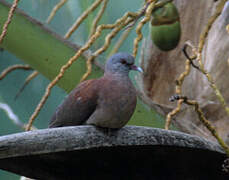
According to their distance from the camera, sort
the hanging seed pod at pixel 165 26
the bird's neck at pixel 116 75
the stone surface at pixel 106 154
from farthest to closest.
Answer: the hanging seed pod at pixel 165 26, the bird's neck at pixel 116 75, the stone surface at pixel 106 154

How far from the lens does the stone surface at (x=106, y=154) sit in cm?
60

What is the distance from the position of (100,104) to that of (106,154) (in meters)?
0.19

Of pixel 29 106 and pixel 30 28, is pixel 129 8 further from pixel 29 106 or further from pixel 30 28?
pixel 30 28

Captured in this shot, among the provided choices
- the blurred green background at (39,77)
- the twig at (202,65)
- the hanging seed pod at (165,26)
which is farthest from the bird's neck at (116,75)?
the blurred green background at (39,77)

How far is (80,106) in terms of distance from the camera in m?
0.85

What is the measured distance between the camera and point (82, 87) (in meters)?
0.86

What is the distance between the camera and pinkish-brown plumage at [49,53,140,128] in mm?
814

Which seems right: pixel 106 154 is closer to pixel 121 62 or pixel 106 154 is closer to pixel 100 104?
pixel 100 104

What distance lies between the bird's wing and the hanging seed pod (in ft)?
1.11

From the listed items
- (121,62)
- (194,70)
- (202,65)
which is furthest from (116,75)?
(194,70)

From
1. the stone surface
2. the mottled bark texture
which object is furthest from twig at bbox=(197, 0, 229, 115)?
the mottled bark texture

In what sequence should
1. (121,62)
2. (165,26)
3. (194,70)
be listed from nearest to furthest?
(121,62) < (165,26) < (194,70)

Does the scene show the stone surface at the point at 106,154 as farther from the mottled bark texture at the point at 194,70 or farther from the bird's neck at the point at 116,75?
the mottled bark texture at the point at 194,70

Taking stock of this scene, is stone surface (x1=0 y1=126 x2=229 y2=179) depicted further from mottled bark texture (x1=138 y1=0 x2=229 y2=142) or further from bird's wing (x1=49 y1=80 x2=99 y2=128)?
mottled bark texture (x1=138 y1=0 x2=229 y2=142)
